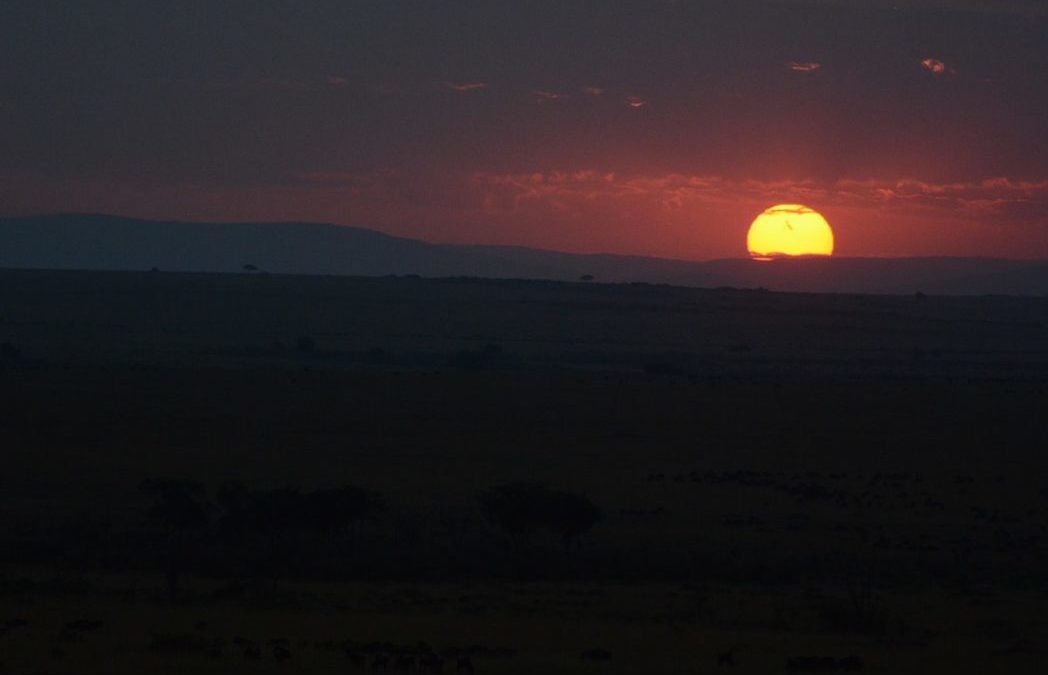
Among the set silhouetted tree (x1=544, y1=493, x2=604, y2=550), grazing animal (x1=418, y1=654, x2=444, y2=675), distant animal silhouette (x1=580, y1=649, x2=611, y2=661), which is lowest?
silhouetted tree (x1=544, y1=493, x2=604, y2=550)

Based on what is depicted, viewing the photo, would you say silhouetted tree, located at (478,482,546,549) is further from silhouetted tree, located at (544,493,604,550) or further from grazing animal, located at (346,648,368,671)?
grazing animal, located at (346,648,368,671)

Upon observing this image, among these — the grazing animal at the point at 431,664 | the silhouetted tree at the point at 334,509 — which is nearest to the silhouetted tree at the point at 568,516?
the silhouetted tree at the point at 334,509

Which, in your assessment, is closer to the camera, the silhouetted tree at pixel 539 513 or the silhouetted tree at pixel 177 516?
the silhouetted tree at pixel 177 516

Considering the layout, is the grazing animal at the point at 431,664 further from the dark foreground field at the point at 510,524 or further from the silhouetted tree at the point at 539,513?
the silhouetted tree at the point at 539,513

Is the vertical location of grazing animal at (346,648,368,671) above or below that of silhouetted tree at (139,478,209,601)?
above

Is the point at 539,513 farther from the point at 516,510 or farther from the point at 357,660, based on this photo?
the point at 357,660

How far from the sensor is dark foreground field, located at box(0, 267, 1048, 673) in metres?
20.6

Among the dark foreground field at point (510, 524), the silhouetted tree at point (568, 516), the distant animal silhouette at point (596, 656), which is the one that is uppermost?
the distant animal silhouette at point (596, 656)

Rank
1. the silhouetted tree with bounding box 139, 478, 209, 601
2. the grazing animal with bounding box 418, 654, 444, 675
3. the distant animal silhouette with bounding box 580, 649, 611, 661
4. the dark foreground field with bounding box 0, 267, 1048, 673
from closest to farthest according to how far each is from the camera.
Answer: the grazing animal with bounding box 418, 654, 444, 675 → the distant animal silhouette with bounding box 580, 649, 611, 661 → the dark foreground field with bounding box 0, 267, 1048, 673 → the silhouetted tree with bounding box 139, 478, 209, 601

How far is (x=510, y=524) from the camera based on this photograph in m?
30.5

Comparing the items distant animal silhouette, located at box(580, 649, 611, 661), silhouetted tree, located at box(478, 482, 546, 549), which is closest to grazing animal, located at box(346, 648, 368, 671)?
distant animal silhouette, located at box(580, 649, 611, 661)

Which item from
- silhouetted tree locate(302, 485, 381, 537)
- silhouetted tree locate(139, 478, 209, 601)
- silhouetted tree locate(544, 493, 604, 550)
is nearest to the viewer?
silhouetted tree locate(139, 478, 209, 601)

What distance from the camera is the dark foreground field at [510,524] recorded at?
812 inches

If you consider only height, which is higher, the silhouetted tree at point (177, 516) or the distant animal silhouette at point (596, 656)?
the distant animal silhouette at point (596, 656)
